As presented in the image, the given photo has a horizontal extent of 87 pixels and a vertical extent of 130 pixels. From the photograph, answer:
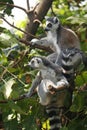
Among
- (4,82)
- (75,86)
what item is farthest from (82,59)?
(4,82)

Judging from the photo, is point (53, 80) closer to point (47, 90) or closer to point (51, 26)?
point (47, 90)

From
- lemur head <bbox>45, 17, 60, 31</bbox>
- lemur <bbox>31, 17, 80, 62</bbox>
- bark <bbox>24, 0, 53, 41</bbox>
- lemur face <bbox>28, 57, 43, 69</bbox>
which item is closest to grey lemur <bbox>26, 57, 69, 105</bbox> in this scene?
lemur face <bbox>28, 57, 43, 69</bbox>

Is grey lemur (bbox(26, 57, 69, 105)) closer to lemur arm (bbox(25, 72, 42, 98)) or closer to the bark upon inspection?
lemur arm (bbox(25, 72, 42, 98))

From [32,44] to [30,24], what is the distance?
760 mm

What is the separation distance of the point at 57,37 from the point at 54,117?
1159 millimetres

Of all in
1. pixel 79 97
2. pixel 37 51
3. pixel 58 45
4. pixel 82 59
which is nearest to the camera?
pixel 79 97

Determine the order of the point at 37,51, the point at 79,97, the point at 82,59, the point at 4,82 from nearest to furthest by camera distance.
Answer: the point at 4,82 < the point at 79,97 < the point at 82,59 < the point at 37,51

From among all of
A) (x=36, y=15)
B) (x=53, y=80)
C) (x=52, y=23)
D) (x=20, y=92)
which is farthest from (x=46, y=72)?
(x=36, y=15)

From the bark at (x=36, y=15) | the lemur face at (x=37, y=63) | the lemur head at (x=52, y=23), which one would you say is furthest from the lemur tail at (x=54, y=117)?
the bark at (x=36, y=15)

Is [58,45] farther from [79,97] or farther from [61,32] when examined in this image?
[79,97]

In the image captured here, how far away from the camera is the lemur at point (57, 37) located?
365 cm

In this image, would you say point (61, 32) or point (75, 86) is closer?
point (75, 86)

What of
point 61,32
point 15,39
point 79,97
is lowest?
point 79,97

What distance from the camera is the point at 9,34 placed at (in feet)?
9.75
